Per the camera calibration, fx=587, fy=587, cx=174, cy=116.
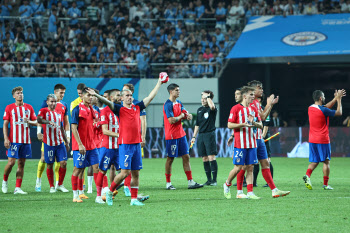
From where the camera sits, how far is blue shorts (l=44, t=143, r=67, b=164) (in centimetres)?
1213

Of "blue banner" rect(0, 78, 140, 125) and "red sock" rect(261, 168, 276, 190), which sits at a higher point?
"blue banner" rect(0, 78, 140, 125)

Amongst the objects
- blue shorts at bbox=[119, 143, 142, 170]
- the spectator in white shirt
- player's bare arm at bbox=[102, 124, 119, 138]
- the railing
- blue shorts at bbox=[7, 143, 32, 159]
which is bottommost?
blue shorts at bbox=[7, 143, 32, 159]

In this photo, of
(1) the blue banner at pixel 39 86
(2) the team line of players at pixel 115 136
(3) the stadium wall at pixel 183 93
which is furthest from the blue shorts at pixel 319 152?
(1) the blue banner at pixel 39 86

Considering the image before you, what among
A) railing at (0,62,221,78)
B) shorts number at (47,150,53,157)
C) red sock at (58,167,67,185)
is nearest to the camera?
shorts number at (47,150,53,157)

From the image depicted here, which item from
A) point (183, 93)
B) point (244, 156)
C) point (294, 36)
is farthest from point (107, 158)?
point (294, 36)

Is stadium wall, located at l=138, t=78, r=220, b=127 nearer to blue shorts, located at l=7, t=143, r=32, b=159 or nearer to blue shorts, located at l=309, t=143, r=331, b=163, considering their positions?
blue shorts, located at l=309, t=143, r=331, b=163

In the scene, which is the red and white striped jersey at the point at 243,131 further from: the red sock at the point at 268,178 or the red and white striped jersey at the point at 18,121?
the red and white striped jersey at the point at 18,121

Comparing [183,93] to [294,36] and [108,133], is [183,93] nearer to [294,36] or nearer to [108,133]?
[294,36]

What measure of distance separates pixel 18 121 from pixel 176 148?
3.51 m

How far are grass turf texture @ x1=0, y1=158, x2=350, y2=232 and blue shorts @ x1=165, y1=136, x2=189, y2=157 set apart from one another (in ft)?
2.62

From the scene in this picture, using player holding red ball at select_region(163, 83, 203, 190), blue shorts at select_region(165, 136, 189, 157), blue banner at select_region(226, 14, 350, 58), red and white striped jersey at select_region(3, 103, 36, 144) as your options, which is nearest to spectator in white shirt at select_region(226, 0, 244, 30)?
blue banner at select_region(226, 14, 350, 58)

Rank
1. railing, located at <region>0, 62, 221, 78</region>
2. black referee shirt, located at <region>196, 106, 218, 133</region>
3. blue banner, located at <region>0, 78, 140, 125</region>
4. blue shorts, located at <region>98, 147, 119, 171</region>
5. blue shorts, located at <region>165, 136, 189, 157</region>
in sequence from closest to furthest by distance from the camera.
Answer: blue shorts, located at <region>98, 147, 119, 171</region>
blue shorts, located at <region>165, 136, 189, 157</region>
black referee shirt, located at <region>196, 106, 218, 133</region>
blue banner, located at <region>0, 78, 140, 125</region>
railing, located at <region>0, 62, 221, 78</region>

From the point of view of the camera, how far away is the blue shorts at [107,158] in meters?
10.7

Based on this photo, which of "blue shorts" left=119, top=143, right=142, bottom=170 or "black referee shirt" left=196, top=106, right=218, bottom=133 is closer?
"blue shorts" left=119, top=143, right=142, bottom=170
